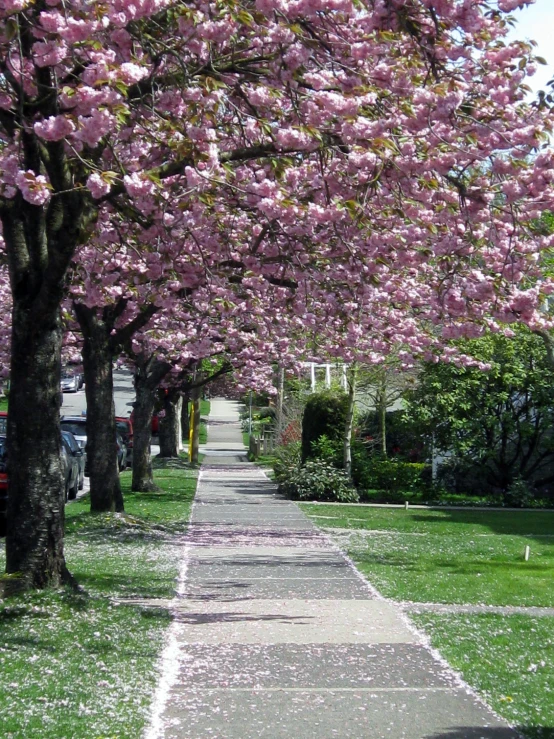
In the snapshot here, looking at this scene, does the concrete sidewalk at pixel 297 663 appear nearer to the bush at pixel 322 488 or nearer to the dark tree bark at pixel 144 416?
the bush at pixel 322 488

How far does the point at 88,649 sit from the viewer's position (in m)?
7.01

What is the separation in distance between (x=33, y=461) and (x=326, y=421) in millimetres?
16033

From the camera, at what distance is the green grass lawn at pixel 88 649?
18.0ft

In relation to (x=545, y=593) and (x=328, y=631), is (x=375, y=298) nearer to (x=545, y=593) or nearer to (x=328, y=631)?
(x=545, y=593)

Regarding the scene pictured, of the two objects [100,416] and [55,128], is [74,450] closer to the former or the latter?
[100,416]

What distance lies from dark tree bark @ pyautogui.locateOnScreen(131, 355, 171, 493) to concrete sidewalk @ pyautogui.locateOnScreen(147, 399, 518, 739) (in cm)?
1062

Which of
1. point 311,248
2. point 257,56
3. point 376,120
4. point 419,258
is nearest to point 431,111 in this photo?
point 376,120

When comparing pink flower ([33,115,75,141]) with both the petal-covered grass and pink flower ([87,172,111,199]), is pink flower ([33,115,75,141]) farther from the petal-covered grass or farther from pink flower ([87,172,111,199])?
the petal-covered grass

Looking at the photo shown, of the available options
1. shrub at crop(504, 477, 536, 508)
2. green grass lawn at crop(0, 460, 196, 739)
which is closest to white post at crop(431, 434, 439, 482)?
shrub at crop(504, 477, 536, 508)

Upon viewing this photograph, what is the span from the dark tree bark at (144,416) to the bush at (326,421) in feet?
12.3

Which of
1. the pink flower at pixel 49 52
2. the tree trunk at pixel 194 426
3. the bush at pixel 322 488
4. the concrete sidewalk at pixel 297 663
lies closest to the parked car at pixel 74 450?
the bush at pixel 322 488

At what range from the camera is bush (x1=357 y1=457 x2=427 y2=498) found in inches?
912

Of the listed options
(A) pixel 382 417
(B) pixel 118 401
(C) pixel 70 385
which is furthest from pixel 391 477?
(B) pixel 118 401

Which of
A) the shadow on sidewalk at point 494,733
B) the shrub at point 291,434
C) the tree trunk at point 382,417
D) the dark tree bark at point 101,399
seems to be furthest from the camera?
the shrub at point 291,434
